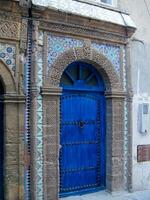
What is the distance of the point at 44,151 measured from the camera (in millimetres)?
5945

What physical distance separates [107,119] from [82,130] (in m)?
0.61

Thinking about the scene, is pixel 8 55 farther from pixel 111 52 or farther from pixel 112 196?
pixel 112 196

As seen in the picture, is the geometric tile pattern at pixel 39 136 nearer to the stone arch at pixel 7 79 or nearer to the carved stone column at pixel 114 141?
the stone arch at pixel 7 79

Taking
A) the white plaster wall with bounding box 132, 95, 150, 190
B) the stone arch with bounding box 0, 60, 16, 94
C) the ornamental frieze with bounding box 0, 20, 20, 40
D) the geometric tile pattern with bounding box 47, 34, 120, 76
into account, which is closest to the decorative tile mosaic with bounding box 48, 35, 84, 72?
the geometric tile pattern with bounding box 47, 34, 120, 76

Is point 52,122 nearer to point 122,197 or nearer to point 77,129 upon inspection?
point 77,129

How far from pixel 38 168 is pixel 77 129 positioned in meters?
1.18

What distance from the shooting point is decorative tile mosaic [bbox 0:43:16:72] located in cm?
542

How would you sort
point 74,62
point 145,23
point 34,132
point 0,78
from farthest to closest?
1. point 145,23
2. point 74,62
3. point 34,132
4. point 0,78

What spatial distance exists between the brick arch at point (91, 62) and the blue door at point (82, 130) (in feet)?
0.66

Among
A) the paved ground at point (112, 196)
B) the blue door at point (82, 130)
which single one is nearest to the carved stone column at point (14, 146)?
the blue door at point (82, 130)

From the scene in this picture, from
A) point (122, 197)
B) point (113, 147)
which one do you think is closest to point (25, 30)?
point (113, 147)

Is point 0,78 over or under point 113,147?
over

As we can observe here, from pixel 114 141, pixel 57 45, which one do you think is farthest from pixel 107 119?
pixel 57 45

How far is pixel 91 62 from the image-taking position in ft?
22.0
